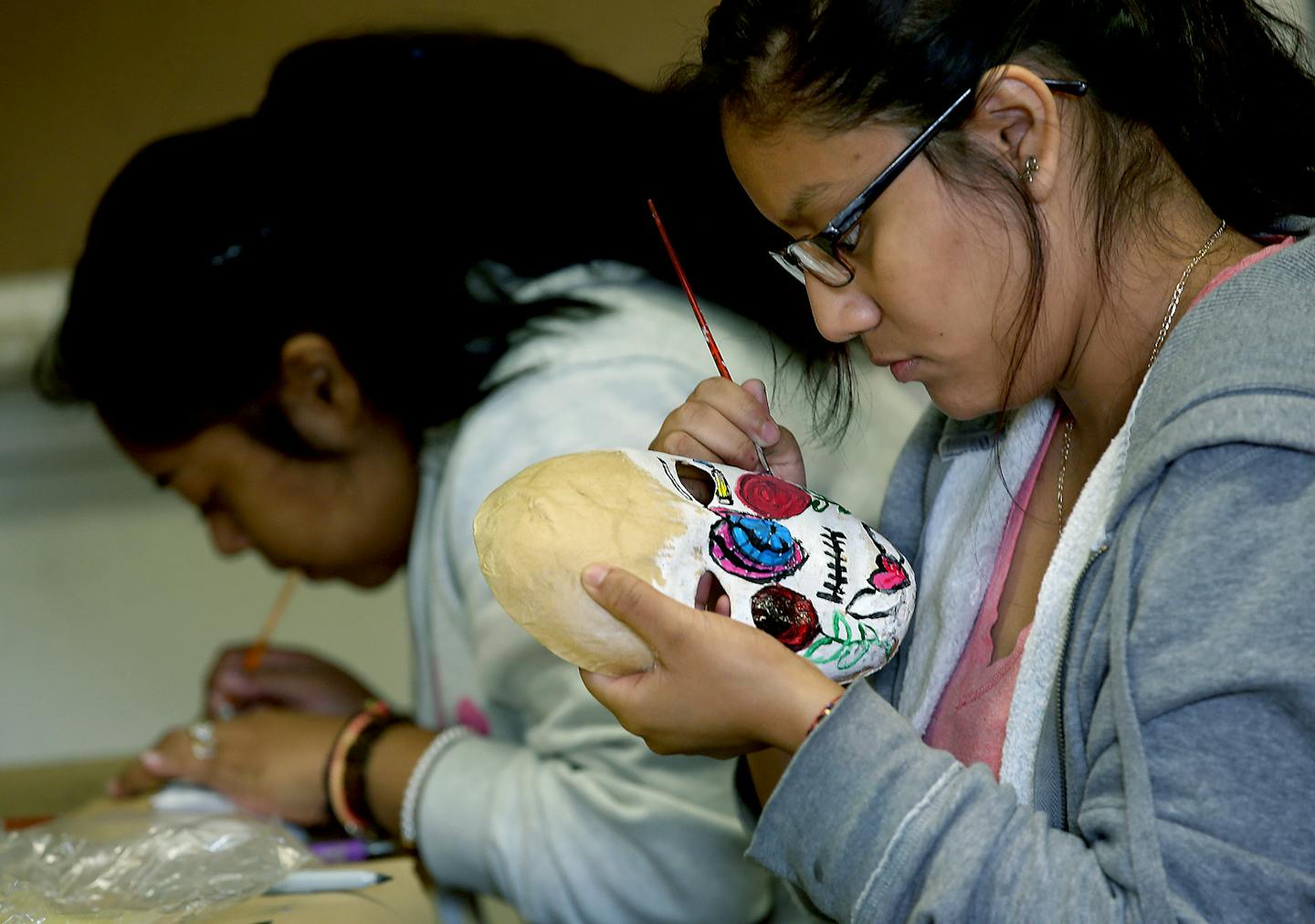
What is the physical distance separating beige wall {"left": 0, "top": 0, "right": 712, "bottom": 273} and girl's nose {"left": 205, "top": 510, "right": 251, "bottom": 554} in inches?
19.8

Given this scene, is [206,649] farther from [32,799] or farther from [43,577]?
[32,799]

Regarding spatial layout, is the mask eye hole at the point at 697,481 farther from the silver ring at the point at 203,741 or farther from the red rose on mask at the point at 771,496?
the silver ring at the point at 203,741

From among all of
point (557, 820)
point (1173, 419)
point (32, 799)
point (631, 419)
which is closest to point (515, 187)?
point (631, 419)

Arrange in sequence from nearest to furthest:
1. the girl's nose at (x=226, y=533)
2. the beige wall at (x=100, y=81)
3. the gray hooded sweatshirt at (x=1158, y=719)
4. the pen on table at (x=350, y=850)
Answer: the gray hooded sweatshirt at (x=1158, y=719) < the pen on table at (x=350, y=850) < the girl's nose at (x=226, y=533) < the beige wall at (x=100, y=81)

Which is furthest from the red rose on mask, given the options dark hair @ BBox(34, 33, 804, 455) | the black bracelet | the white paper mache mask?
the black bracelet

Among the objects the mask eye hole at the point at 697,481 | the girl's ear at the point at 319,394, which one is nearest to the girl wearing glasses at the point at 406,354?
the girl's ear at the point at 319,394

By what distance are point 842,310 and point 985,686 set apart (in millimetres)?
238

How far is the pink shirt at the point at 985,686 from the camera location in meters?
0.76

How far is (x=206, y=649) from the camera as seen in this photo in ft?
7.01

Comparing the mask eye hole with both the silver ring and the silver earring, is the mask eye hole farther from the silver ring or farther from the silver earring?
the silver ring

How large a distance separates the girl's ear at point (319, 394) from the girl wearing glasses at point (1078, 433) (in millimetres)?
561

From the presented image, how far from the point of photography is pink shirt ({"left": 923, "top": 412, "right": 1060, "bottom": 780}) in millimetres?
763

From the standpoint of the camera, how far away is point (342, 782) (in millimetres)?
1200

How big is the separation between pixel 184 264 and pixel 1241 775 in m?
0.97
